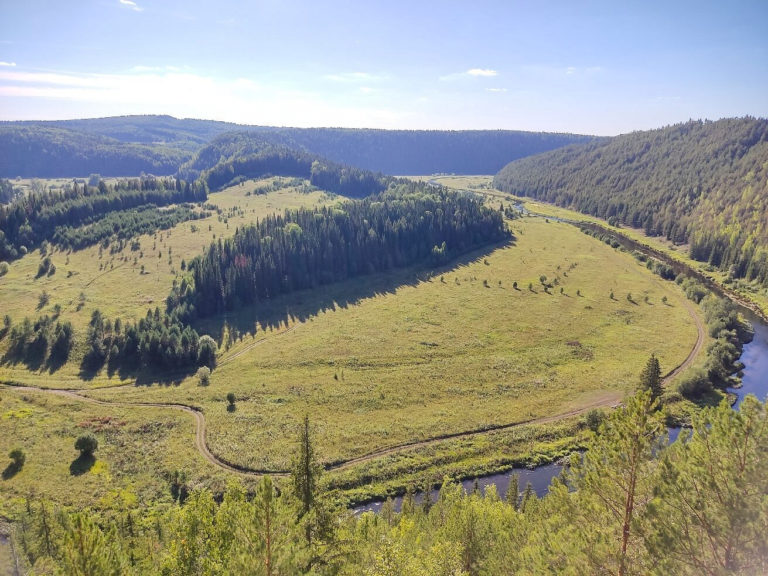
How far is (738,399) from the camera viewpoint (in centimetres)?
8969

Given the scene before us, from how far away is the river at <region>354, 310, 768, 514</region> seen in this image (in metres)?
67.1

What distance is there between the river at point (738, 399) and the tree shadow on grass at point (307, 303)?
73.6 meters

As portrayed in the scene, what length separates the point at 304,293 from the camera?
15312 centimetres

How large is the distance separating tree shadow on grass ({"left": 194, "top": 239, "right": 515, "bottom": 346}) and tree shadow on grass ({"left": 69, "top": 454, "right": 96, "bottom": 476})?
48792 millimetres

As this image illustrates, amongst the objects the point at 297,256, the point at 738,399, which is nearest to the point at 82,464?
the point at 297,256

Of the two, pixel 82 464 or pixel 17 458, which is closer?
pixel 17 458

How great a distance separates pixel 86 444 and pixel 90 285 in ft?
311

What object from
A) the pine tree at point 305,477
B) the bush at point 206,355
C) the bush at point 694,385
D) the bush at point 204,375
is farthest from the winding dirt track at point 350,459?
the pine tree at point 305,477

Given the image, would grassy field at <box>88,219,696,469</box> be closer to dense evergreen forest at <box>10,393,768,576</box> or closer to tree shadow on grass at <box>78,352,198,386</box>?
tree shadow on grass at <box>78,352,198,386</box>

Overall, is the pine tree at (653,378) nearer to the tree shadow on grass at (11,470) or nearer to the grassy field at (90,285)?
the tree shadow on grass at (11,470)

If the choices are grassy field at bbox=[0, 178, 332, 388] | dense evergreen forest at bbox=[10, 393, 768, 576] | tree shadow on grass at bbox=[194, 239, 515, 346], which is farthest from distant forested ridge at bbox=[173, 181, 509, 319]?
dense evergreen forest at bbox=[10, 393, 768, 576]

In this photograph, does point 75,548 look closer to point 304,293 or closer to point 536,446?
point 536,446

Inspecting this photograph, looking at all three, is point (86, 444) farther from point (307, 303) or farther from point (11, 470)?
point (307, 303)

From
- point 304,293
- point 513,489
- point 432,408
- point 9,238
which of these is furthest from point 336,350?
point 9,238
